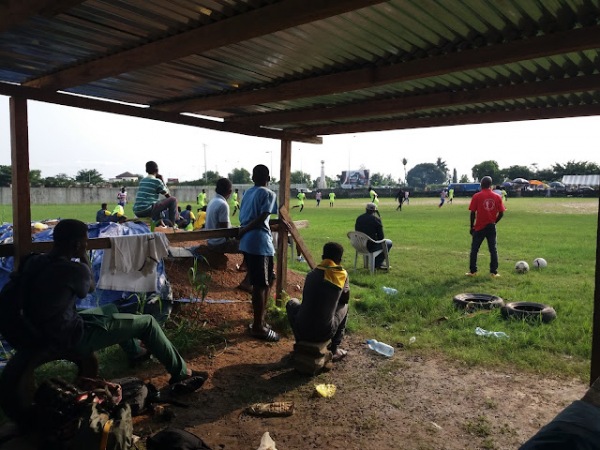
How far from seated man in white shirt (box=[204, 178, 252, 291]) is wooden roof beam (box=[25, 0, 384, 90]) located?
275 centimetres

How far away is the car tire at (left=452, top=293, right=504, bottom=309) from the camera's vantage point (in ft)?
21.2

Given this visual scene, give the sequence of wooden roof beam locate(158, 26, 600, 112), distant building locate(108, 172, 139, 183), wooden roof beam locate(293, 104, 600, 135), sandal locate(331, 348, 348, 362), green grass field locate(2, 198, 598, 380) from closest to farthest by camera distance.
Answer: wooden roof beam locate(158, 26, 600, 112)
sandal locate(331, 348, 348, 362)
green grass field locate(2, 198, 598, 380)
wooden roof beam locate(293, 104, 600, 135)
distant building locate(108, 172, 139, 183)

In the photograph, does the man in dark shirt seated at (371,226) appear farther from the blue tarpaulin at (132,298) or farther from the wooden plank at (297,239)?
the blue tarpaulin at (132,298)

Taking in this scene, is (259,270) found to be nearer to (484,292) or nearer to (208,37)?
(208,37)

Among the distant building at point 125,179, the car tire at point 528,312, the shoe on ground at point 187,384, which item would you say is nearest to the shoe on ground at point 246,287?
the shoe on ground at point 187,384

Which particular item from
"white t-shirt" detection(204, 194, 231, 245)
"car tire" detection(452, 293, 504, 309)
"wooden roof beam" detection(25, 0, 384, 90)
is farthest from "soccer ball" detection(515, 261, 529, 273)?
"wooden roof beam" detection(25, 0, 384, 90)

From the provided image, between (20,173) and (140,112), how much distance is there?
4.65 ft

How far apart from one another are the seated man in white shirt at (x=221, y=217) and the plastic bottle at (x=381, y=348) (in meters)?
2.25

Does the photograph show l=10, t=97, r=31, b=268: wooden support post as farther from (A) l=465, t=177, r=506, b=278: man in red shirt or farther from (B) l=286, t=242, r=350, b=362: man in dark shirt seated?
(A) l=465, t=177, r=506, b=278: man in red shirt

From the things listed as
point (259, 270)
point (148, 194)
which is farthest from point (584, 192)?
point (259, 270)

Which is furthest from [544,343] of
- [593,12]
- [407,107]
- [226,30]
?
[226,30]

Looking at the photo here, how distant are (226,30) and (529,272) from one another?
8.62 m

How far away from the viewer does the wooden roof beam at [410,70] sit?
3064 millimetres

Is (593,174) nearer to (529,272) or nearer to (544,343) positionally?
(529,272)
